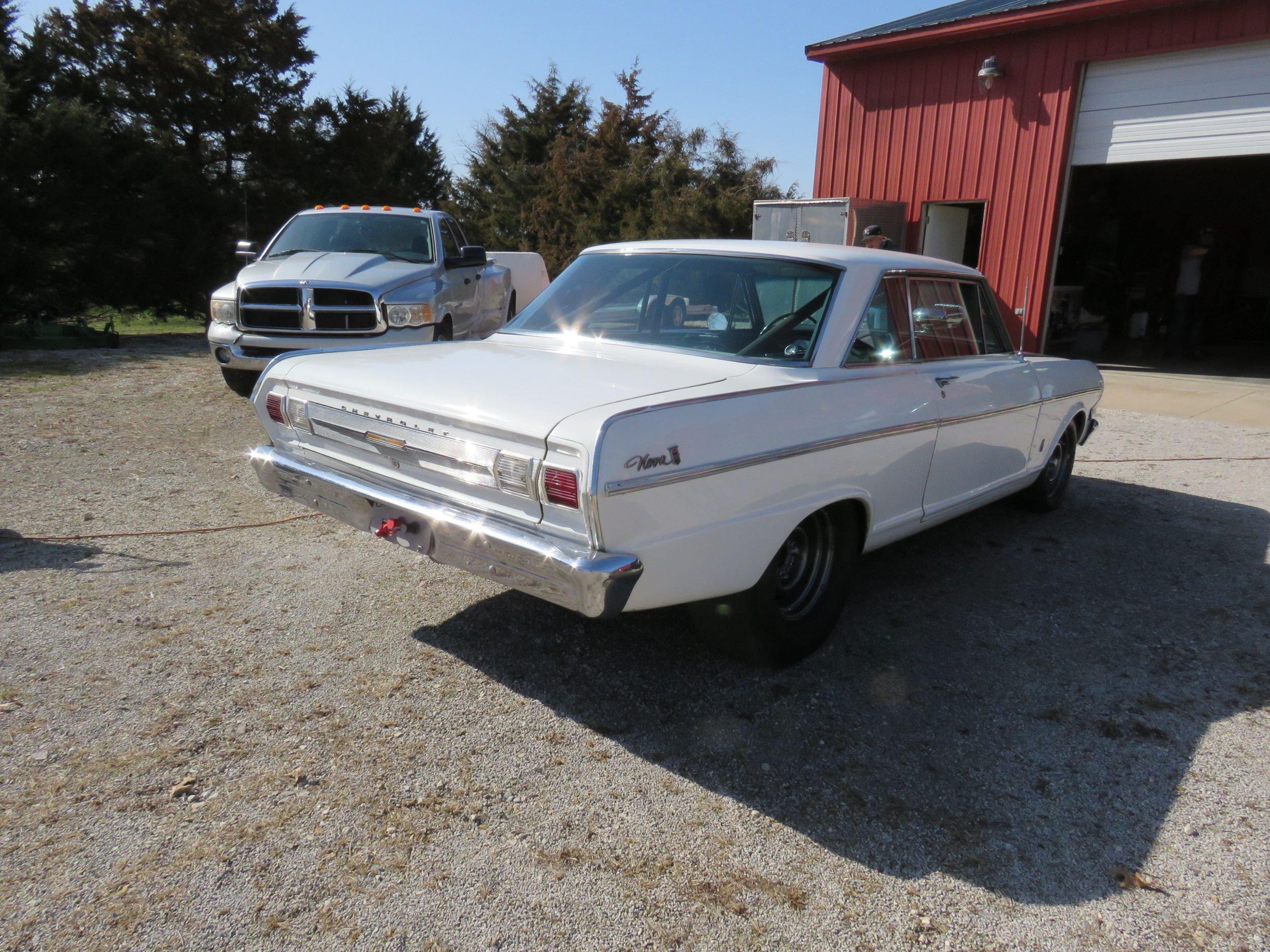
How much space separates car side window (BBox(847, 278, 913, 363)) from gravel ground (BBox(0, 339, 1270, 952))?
116 centimetres

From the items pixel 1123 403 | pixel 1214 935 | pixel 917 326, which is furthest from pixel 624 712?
pixel 1123 403

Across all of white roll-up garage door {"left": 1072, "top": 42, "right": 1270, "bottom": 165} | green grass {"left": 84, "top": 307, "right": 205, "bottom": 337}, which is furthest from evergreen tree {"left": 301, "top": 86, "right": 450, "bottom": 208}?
white roll-up garage door {"left": 1072, "top": 42, "right": 1270, "bottom": 165}

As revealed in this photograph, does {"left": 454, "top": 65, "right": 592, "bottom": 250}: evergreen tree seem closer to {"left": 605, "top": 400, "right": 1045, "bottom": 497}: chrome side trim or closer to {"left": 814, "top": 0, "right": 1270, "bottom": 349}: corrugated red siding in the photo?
{"left": 814, "top": 0, "right": 1270, "bottom": 349}: corrugated red siding

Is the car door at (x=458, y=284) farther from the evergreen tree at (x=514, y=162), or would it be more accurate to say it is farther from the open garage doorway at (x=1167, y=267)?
the evergreen tree at (x=514, y=162)

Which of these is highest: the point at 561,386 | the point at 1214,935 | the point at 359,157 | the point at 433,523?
the point at 359,157

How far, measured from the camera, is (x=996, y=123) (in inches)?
468

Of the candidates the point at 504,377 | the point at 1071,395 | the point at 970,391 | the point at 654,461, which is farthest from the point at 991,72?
the point at 654,461

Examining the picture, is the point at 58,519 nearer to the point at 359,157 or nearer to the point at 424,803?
the point at 424,803

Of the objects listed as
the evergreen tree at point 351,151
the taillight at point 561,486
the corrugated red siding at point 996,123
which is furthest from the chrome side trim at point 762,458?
the evergreen tree at point 351,151

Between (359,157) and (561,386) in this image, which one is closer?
(561,386)

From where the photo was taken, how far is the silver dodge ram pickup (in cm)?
761

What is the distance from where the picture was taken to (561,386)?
3018 millimetres

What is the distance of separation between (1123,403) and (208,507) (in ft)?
30.8

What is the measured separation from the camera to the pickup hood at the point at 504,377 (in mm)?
2828
